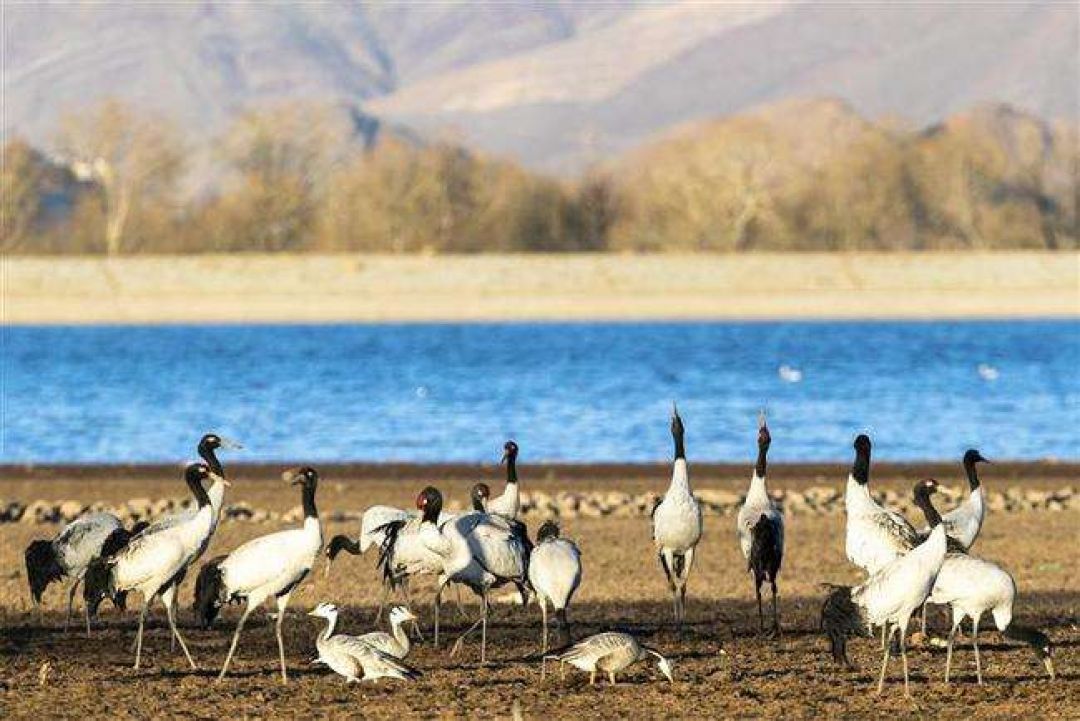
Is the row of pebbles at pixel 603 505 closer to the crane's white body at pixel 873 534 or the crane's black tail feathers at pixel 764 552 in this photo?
the crane's black tail feathers at pixel 764 552

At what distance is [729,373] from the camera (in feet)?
197

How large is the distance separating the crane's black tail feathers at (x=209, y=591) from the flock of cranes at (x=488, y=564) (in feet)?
0.04

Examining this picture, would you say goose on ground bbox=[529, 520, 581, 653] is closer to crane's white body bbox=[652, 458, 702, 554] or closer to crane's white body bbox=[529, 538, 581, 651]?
crane's white body bbox=[529, 538, 581, 651]

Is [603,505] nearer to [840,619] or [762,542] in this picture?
[762,542]

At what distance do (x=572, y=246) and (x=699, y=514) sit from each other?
88.9m

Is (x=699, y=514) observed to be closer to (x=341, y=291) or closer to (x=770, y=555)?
(x=770, y=555)

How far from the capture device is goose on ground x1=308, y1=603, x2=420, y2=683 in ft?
44.6

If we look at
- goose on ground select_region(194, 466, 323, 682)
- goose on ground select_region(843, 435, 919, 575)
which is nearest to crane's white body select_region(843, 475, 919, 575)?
goose on ground select_region(843, 435, 919, 575)

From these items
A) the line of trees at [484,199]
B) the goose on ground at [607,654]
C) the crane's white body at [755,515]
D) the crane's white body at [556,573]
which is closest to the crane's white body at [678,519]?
the crane's white body at [755,515]

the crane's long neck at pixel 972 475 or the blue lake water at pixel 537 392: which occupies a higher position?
the blue lake water at pixel 537 392

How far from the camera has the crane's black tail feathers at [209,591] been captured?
14.3 meters

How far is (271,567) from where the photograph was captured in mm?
14102

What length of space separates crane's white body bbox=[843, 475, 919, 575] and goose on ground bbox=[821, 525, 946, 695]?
3.31ft

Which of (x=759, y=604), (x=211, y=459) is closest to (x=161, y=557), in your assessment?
(x=211, y=459)
